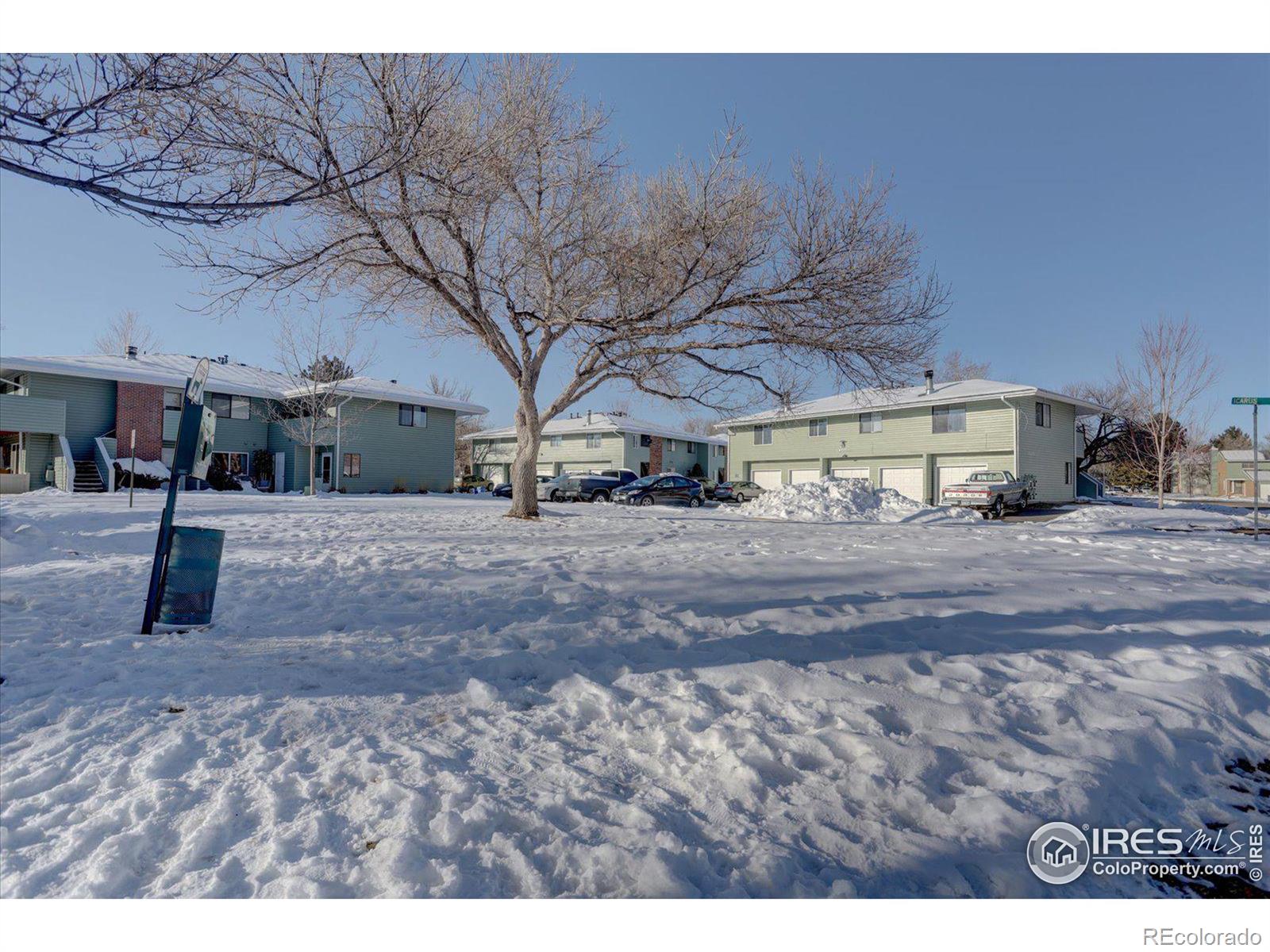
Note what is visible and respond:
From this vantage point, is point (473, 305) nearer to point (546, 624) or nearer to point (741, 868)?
point (546, 624)

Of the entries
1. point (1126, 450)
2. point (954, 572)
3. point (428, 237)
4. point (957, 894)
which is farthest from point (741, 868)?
point (1126, 450)

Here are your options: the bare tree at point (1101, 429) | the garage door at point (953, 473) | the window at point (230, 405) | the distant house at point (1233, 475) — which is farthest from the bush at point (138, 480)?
the distant house at point (1233, 475)

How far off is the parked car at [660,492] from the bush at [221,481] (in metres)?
16.5

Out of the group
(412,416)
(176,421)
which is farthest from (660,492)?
(176,421)

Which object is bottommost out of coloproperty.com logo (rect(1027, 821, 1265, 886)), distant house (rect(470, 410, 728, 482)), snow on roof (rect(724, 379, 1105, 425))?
coloproperty.com logo (rect(1027, 821, 1265, 886))

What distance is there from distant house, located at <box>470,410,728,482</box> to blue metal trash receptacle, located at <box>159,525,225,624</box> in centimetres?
3344

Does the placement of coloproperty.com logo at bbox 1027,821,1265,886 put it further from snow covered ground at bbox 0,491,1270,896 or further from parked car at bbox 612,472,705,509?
parked car at bbox 612,472,705,509

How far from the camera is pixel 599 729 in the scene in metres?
3.47

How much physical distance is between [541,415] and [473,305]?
296cm

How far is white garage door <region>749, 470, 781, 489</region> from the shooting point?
117 ft

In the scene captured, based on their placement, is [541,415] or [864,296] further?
[541,415]

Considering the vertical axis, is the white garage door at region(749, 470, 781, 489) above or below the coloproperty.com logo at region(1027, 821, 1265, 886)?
above

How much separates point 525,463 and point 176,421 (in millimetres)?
21681

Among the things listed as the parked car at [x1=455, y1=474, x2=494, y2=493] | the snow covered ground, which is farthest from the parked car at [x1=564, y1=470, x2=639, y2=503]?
the snow covered ground
